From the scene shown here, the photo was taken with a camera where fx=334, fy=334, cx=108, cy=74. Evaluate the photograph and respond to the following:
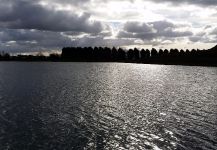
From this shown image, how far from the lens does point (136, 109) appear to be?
54.6m

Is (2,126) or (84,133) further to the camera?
(2,126)

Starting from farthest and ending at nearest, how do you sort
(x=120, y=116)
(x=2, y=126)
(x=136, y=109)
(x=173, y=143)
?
(x=136, y=109) < (x=120, y=116) < (x=2, y=126) < (x=173, y=143)

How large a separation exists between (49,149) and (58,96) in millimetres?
38406

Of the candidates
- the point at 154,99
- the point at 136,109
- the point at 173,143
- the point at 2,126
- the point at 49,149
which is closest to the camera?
the point at 49,149

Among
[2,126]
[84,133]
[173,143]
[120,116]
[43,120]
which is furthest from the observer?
[120,116]

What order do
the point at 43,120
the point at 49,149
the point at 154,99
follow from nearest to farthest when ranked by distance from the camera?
the point at 49,149, the point at 43,120, the point at 154,99

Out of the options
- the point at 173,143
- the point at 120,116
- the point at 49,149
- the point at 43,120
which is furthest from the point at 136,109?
the point at 49,149

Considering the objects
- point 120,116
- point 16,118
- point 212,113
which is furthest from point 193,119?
point 16,118

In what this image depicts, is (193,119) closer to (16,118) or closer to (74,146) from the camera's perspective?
(74,146)

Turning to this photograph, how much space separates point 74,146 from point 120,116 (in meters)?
16.4

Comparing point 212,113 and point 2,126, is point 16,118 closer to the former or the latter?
point 2,126

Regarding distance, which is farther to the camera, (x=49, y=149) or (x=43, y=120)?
(x=43, y=120)

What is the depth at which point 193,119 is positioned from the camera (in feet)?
150

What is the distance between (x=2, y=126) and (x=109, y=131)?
42.7 feet
